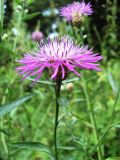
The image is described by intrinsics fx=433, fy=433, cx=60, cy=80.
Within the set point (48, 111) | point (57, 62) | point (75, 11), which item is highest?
point (75, 11)

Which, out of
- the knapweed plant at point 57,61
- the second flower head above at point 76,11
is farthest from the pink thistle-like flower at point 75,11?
the knapweed plant at point 57,61

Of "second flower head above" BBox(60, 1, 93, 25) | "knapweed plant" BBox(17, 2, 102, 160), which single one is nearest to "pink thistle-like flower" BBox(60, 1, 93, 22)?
"second flower head above" BBox(60, 1, 93, 25)

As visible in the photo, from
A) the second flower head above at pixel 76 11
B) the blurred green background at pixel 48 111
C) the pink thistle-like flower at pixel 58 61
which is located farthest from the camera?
the blurred green background at pixel 48 111

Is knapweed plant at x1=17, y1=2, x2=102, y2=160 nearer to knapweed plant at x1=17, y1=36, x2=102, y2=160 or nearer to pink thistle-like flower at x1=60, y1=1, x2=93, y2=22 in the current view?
knapweed plant at x1=17, y1=36, x2=102, y2=160

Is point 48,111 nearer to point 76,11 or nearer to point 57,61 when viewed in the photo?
point 76,11

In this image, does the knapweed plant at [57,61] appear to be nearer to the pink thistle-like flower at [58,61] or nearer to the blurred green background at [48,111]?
the pink thistle-like flower at [58,61]

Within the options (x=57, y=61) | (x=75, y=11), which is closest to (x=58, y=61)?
(x=57, y=61)
